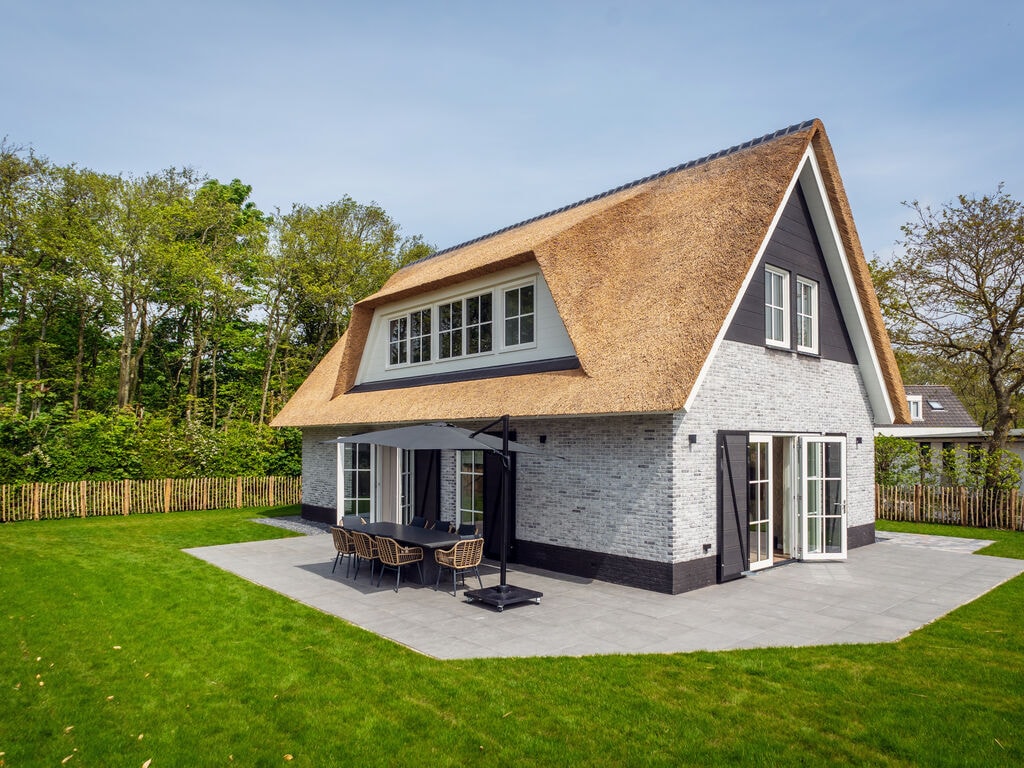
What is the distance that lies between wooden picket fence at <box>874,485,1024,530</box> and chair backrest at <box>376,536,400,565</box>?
1341cm

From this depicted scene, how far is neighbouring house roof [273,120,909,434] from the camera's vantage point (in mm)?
9500

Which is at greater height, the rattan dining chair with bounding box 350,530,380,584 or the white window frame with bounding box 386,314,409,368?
the white window frame with bounding box 386,314,409,368

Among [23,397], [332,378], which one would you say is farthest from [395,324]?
[23,397]

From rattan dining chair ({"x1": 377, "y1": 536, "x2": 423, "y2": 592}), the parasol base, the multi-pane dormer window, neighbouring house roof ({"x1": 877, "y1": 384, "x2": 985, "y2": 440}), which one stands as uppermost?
the multi-pane dormer window

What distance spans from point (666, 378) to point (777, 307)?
4.24m

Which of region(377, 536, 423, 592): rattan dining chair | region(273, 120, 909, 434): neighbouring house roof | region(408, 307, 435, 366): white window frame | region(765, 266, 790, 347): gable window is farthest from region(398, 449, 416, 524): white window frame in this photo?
region(765, 266, 790, 347): gable window

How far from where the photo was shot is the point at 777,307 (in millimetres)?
11930

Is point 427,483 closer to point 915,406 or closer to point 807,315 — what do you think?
point 807,315

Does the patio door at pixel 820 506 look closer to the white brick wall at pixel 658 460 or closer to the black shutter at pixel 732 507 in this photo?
the white brick wall at pixel 658 460

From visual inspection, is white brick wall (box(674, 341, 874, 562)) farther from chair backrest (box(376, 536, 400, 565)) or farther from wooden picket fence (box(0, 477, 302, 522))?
wooden picket fence (box(0, 477, 302, 522))

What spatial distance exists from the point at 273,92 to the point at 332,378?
8.44m

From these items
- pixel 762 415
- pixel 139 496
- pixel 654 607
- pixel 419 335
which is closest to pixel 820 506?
pixel 762 415

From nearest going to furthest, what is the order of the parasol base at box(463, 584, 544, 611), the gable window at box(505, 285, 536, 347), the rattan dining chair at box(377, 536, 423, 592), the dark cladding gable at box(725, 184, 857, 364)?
the parasol base at box(463, 584, 544, 611), the rattan dining chair at box(377, 536, 423, 592), the dark cladding gable at box(725, 184, 857, 364), the gable window at box(505, 285, 536, 347)

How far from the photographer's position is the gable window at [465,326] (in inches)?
533
